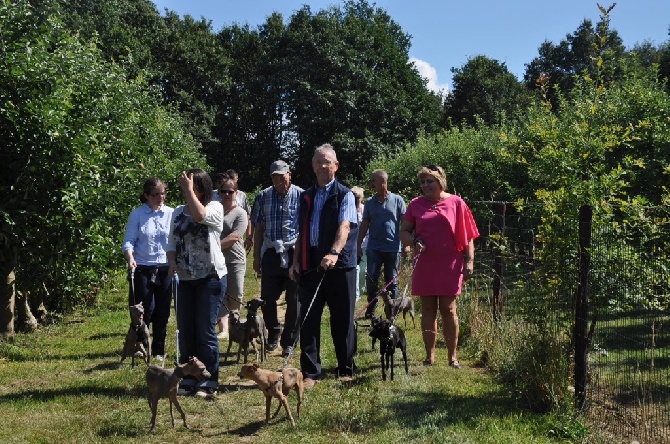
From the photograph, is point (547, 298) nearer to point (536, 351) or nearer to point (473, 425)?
point (536, 351)

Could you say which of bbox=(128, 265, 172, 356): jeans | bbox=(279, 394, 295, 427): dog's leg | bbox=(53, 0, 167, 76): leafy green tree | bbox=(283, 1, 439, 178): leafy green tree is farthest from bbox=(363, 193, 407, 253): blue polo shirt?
bbox=(283, 1, 439, 178): leafy green tree

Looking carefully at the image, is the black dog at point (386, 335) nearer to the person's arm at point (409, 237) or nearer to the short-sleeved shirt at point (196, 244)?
the person's arm at point (409, 237)

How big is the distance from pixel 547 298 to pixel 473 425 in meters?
1.35

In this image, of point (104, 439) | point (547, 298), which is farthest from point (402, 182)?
point (104, 439)

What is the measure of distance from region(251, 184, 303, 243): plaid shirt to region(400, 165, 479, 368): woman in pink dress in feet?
4.81

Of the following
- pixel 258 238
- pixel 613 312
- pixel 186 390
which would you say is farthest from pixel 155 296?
pixel 613 312

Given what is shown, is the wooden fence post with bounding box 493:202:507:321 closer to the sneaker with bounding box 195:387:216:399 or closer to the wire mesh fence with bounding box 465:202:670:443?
the wire mesh fence with bounding box 465:202:670:443

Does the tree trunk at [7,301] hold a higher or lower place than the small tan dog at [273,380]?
higher

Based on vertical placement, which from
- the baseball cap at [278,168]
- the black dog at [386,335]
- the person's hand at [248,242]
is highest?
the baseball cap at [278,168]

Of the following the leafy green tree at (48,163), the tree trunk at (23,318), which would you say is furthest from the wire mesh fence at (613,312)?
the tree trunk at (23,318)

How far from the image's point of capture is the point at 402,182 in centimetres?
2034

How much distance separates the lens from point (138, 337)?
7730 mm

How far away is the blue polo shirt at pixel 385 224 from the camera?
31.1ft

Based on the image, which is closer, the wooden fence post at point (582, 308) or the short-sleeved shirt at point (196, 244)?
the wooden fence post at point (582, 308)
